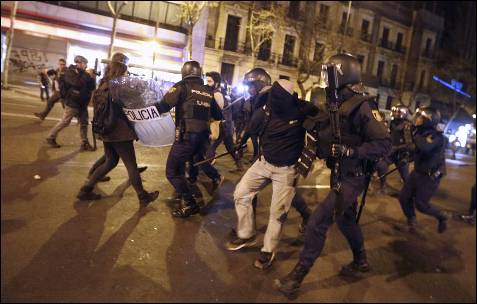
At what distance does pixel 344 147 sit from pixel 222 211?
2.71m

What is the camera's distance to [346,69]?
11.2 feet

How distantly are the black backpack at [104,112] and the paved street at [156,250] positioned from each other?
0.91 feet

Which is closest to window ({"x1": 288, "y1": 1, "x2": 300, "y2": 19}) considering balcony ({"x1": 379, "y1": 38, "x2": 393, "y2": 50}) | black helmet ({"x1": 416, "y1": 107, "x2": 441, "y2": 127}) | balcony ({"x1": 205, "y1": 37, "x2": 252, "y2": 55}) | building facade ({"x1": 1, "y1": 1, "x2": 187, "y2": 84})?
balcony ({"x1": 205, "y1": 37, "x2": 252, "y2": 55})

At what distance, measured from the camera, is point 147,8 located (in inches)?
906

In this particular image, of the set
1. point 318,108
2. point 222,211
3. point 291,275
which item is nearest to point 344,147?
point 318,108

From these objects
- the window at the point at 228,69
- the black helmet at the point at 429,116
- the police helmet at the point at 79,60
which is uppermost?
the window at the point at 228,69

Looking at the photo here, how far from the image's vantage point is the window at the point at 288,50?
3022 cm

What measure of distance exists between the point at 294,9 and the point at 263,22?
662 centimetres

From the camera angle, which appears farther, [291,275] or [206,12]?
[206,12]

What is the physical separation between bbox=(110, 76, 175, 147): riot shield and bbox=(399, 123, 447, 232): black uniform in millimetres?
4348

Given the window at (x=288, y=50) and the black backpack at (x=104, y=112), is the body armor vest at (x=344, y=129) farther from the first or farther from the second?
the window at (x=288, y=50)

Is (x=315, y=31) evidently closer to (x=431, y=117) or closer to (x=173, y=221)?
(x=431, y=117)

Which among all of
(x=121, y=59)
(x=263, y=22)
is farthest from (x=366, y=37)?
(x=121, y=59)

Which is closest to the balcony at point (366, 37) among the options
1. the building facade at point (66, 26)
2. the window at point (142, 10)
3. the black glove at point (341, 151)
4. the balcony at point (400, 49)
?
the balcony at point (400, 49)
